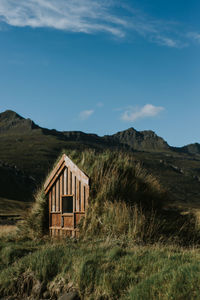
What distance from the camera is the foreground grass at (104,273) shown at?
5852mm

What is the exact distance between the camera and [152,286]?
19.4 feet

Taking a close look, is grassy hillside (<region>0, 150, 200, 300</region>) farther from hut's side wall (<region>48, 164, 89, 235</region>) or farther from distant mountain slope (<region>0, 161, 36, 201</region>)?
distant mountain slope (<region>0, 161, 36, 201</region>)

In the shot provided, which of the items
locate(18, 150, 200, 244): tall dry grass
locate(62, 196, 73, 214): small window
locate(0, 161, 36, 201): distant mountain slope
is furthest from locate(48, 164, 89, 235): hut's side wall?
locate(0, 161, 36, 201): distant mountain slope

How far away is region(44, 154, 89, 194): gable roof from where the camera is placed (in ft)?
42.6

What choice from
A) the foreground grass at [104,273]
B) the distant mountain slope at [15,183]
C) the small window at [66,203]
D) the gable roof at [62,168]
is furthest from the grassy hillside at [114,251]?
the distant mountain slope at [15,183]

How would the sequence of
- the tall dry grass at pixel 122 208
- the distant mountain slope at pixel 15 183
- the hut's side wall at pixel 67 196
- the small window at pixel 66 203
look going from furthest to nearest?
1. the distant mountain slope at pixel 15 183
2. the small window at pixel 66 203
3. the hut's side wall at pixel 67 196
4. the tall dry grass at pixel 122 208

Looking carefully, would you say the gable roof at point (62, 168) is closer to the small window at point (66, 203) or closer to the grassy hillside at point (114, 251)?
the grassy hillside at point (114, 251)

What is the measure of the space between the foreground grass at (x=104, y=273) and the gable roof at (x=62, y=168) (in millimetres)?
4099

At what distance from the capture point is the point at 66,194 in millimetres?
14008

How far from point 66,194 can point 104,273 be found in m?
7.32

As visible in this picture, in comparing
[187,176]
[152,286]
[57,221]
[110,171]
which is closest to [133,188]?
[110,171]

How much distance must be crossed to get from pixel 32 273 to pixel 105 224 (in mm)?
3834

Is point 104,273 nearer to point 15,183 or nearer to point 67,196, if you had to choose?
point 67,196

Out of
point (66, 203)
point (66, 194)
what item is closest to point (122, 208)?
point (66, 194)
